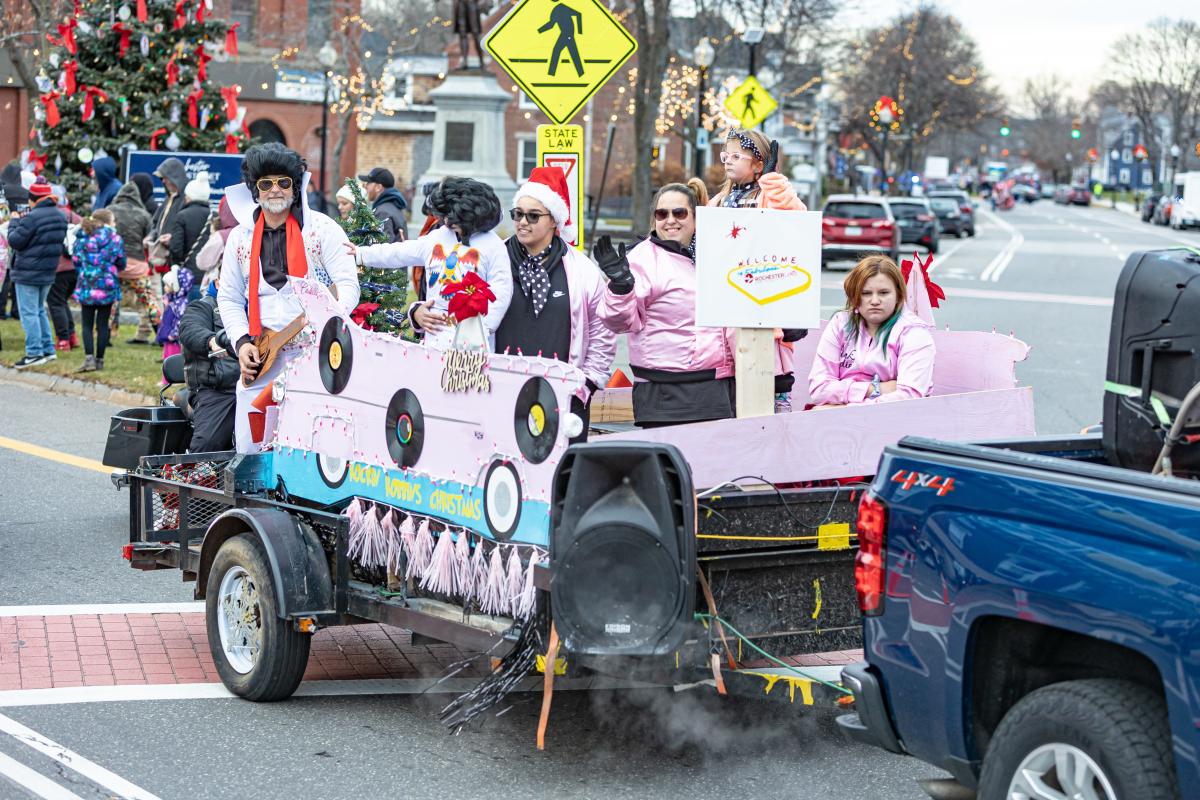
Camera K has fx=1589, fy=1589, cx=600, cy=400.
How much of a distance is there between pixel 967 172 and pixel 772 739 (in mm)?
186060

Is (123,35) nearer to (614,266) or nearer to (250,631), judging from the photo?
(250,631)

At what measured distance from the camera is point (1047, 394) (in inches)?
642

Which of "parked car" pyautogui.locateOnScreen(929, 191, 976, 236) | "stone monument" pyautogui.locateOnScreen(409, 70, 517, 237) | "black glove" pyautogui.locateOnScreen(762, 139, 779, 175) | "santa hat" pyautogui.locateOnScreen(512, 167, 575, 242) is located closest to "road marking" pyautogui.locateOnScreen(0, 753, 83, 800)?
"santa hat" pyautogui.locateOnScreen(512, 167, 575, 242)

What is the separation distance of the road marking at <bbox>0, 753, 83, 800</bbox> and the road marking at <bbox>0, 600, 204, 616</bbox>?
2210 mm

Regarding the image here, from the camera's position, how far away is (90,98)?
21625mm

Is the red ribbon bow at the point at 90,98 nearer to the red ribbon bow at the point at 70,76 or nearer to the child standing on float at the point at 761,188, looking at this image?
the red ribbon bow at the point at 70,76

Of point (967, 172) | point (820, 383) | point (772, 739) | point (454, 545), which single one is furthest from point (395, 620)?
point (967, 172)

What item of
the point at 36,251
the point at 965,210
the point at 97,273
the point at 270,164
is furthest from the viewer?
the point at 965,210

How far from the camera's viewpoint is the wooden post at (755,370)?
6.21m

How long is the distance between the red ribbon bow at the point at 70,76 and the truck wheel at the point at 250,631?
1710 centimetres

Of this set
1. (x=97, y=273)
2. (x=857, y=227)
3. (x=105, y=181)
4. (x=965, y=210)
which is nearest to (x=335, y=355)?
(x=97, y=273)


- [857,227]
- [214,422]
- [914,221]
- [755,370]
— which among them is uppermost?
[914,221]

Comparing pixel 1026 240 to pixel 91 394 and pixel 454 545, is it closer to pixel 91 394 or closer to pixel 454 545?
pixel 91 394

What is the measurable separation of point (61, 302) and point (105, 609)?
1014 cm
